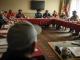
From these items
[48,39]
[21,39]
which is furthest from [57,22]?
[21,39]

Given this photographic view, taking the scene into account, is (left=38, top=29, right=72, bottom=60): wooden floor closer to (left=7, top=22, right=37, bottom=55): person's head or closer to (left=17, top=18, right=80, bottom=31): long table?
(left=17, top=18, right=80, bottom=31): long table

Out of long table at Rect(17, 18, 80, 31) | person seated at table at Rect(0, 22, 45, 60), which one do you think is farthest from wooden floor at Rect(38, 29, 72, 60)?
person seated at table at Rect(0, 22, 45, 60)

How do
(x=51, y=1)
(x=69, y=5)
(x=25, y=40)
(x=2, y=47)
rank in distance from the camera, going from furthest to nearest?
(x=51, y=1) < (x=69, y=5) < (x=2, y=47) < (x=25, y=40)

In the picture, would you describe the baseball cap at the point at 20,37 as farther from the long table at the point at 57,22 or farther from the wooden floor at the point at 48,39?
the long table at the point at 57,22

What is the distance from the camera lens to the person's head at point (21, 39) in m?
0.74

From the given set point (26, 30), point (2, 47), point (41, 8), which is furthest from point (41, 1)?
point (26, 30)

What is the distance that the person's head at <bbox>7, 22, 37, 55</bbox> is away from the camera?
2.41ft

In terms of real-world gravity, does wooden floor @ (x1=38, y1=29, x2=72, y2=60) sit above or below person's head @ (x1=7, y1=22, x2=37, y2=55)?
below

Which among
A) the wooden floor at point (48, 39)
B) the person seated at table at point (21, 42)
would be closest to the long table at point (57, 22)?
the wooden floor at point (48, 39)

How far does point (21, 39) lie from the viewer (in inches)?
29.2

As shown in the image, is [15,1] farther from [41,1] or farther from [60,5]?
[60,5]

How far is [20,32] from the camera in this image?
2.44 feet

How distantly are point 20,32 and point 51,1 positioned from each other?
11.5 metres

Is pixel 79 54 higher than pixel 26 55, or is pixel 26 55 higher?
pixel 26 55
